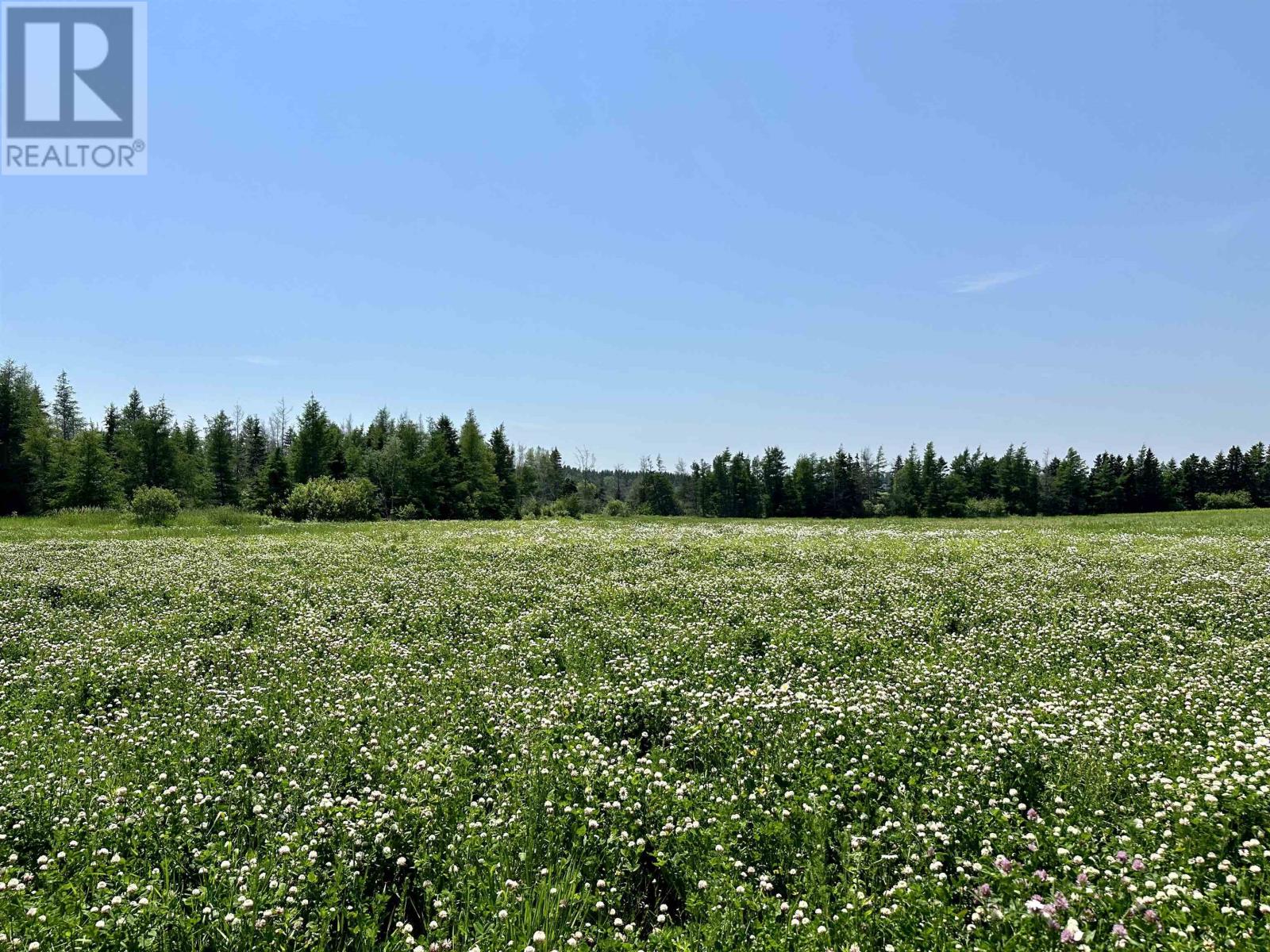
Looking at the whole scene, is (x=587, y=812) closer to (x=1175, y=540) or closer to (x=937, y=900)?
(x=937, y=900)

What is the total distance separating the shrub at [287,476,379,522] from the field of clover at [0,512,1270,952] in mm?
35444

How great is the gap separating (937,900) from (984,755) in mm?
2381

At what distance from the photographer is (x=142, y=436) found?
63031 millimetres

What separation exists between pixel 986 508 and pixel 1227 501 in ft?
94.6

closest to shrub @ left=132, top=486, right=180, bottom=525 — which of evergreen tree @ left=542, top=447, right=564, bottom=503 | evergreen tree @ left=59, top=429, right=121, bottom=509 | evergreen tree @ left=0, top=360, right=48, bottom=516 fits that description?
evergreen tree @ left=59, top=429, right=121, bottom=509

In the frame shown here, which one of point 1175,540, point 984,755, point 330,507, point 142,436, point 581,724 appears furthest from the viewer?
point 142,436

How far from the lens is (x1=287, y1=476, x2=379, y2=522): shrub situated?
47.5 metres

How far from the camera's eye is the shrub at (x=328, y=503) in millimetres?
47469

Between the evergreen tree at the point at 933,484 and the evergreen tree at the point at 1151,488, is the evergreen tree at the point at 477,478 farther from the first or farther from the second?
the evergreen tree at the point at 1151,488

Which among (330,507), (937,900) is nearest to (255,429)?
(330,507)

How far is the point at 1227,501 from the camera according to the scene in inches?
3125

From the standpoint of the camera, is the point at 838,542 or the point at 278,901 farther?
the point at 838,542

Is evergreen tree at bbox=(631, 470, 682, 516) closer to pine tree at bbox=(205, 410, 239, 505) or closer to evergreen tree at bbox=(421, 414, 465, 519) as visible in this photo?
evergreen tree at bbox=(421, 414, 465, 519)

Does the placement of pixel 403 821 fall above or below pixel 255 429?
below
